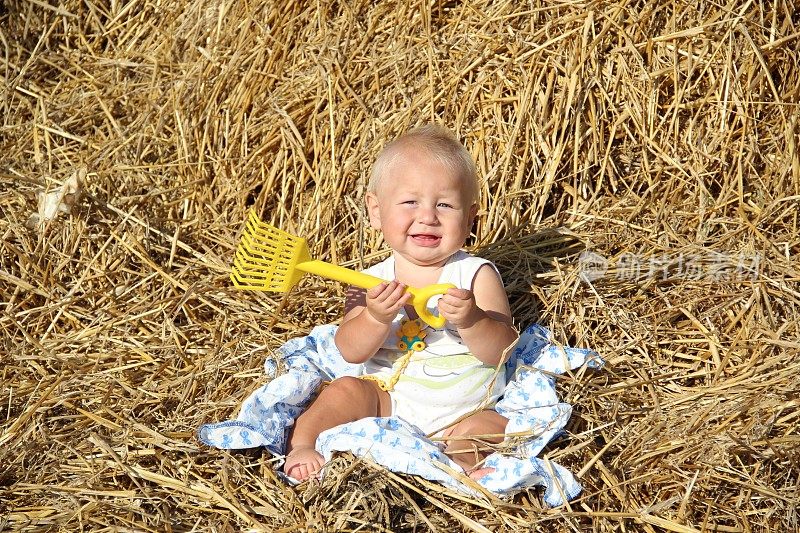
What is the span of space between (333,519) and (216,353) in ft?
2.93

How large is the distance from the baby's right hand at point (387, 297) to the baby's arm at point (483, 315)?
0.10 meters

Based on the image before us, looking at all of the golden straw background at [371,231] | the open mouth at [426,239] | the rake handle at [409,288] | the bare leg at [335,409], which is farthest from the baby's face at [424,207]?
the golden straw background at [371,231]

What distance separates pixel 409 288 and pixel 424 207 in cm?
21

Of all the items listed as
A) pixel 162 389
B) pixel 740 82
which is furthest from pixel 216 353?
pixel 740 82

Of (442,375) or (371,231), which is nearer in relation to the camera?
(442,375)

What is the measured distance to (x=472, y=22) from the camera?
3.31m

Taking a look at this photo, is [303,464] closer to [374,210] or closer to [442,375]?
[442,375]

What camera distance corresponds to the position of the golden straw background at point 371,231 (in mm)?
2150

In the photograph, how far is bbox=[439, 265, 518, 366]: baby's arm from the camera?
2.18 meters

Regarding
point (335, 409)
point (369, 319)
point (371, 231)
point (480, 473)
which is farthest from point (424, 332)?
point (371, 231)

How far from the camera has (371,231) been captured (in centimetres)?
319

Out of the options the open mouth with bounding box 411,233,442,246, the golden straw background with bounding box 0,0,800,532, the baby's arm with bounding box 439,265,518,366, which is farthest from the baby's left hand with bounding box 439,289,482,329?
the golden straw background with bounding box 0,0,800,532

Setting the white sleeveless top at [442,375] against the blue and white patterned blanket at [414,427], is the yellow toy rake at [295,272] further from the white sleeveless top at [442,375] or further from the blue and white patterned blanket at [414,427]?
the blue and white patterned blanket at [414,427]

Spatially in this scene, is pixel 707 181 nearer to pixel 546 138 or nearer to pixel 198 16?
pixel 546 138
